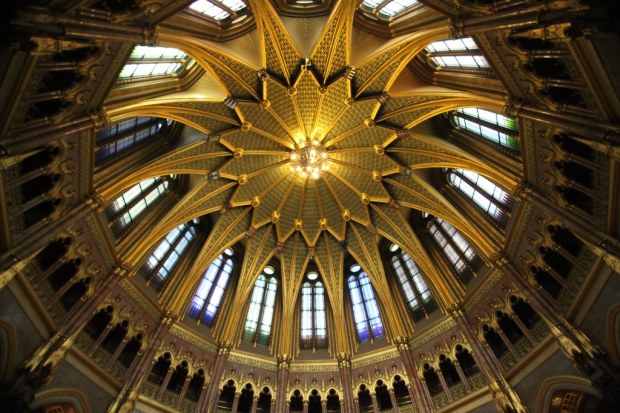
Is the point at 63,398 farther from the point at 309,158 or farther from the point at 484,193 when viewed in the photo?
the point at 484,193

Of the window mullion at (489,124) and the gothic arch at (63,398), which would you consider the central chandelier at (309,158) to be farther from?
the gothic arch at (63,398)

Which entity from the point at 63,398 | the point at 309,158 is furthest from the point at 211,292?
the point at 309,158

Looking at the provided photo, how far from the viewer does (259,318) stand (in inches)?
988

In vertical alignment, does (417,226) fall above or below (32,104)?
above

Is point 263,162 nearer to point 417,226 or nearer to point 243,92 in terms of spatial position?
point 243,92

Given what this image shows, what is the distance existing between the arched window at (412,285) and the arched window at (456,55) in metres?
11.8

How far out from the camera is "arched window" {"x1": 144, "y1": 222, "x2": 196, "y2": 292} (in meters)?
21.6

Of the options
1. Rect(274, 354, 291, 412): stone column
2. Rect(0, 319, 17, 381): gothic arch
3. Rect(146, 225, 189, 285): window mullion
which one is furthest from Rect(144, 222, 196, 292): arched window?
Rect(274, 354, 291, 412): stone column

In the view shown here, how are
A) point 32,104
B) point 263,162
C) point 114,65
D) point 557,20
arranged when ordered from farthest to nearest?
point 263,162, point 114,65, point 32,104, point 557,20

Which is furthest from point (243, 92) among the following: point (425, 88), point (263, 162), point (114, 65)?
point (425, 88)

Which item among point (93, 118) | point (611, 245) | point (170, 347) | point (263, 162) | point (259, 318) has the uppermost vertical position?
point (263, 162)

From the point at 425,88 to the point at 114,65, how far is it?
13815 millimetres

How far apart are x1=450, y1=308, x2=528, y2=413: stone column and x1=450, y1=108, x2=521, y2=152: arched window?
8677 millimetres

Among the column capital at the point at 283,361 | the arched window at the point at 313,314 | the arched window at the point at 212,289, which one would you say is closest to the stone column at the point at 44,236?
the arched window at the point at 212,289
